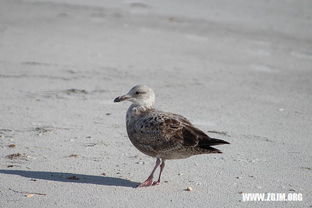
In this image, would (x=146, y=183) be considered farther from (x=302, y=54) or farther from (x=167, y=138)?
(x=302, y=54)

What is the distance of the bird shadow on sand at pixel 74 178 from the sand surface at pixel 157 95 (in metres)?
0.01

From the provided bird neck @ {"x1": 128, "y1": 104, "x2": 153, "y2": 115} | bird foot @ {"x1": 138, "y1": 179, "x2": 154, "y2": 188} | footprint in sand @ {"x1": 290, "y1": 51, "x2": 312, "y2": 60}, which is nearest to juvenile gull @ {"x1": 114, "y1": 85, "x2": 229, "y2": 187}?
bird foot @ {"x1": 138, "y1": 179, "x2": 154, "y2": 188}

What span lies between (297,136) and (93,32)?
684 cm

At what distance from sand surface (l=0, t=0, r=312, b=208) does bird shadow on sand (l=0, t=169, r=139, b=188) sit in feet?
0.03

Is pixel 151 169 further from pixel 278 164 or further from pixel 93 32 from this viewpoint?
pixel 93 32

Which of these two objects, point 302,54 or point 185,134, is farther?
point 302,54

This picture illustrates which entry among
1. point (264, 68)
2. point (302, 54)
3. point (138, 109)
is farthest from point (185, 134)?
point (302, 54)

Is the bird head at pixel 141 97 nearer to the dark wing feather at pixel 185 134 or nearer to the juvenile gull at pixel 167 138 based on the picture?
the juvenile gull at pixel 167 138

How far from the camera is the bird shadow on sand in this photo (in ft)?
18.7

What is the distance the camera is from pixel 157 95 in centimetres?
952

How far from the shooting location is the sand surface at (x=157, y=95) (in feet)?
18.9

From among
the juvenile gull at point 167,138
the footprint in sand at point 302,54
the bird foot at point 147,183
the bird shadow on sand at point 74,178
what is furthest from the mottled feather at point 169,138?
the footprint in sand at point 302,54

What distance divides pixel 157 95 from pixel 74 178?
395 cm

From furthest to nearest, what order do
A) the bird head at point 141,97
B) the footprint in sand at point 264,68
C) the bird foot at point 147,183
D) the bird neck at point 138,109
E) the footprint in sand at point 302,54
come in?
the footprint in sand at point 302,54 → the footprint in sand at point 264,68 → the bird head at point 141,97 → the bird neck at point 138,109 → the bird foot at point 147,183
